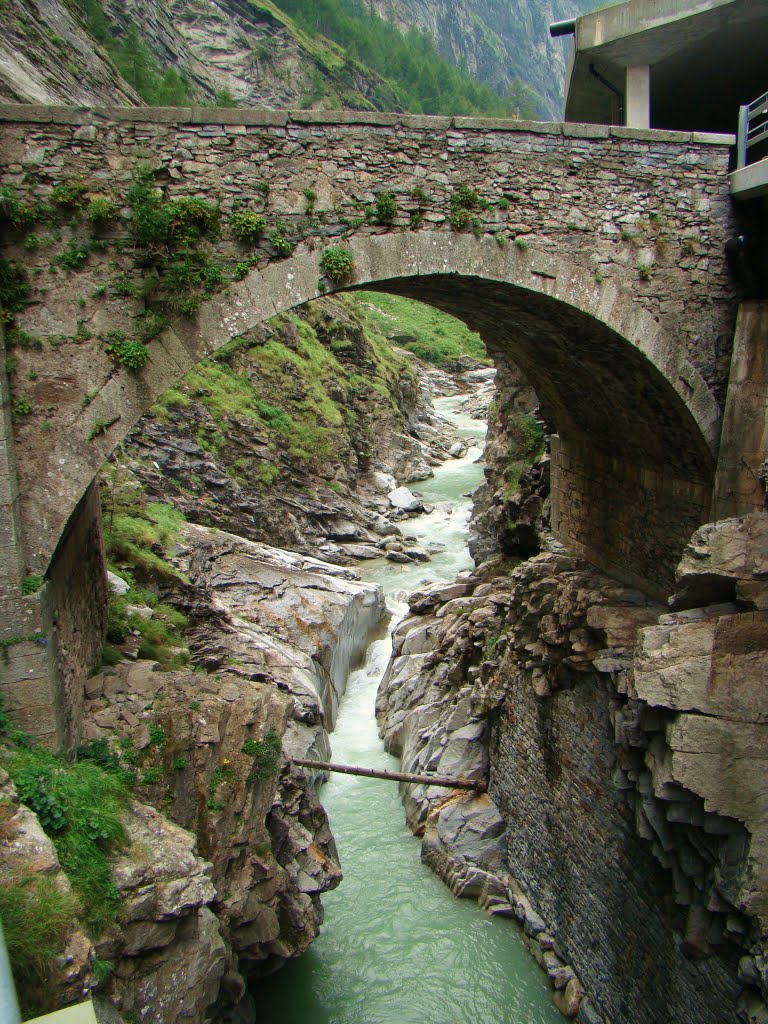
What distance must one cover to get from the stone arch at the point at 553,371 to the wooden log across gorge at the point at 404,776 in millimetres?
4232

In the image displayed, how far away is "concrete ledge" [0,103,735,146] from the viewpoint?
6.56 m

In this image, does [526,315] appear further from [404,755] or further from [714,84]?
[404,755]

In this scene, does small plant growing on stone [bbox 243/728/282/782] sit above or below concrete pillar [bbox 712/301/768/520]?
below

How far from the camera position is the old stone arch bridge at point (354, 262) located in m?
6.62

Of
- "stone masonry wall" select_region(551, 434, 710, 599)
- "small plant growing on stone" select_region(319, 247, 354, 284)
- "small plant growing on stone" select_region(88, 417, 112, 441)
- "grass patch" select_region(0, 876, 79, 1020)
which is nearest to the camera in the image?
"grass patch" select_region(0, 876, 79, 1020)

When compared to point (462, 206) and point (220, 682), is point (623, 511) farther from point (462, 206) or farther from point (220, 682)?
point (220, 682)

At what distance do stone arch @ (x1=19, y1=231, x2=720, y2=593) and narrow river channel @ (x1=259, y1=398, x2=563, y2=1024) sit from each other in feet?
18.2

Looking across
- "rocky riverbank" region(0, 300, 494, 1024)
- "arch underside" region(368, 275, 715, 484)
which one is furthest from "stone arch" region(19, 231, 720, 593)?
"rocky riverbank" region(0, 300, 494, 1024)

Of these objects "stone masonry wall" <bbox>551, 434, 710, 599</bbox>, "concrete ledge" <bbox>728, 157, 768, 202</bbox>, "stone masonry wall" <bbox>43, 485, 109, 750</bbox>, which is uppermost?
"concrete ledge" <bbox>728, 157, 768, 202</bbox>

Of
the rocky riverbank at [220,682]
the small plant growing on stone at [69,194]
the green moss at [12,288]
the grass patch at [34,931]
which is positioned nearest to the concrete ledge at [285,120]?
the small plant growing on stone at [69,194]

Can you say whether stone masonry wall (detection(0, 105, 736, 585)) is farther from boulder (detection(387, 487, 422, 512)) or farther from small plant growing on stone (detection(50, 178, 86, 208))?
boulder (detection(387, 487, 422, 512))

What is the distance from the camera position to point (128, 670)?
8406mm

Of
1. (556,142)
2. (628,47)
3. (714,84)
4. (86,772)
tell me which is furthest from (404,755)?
(714,84)

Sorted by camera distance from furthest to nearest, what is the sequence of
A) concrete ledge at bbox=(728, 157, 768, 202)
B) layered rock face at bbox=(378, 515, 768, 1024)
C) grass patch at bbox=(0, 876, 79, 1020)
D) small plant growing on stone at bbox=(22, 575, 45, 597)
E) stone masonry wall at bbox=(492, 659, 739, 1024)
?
concrete ledge at bbox=(728, 157, 768, 202) → stone masonry wall at bbox=(492, 659, 739, 1024) → small plant growing on stone at bbox=(22, 575, 45, 597) → layered rock face at bbox=(378, 515, 768, 1024) → grass patch at bbox=(0, 876, 79, 1020)
